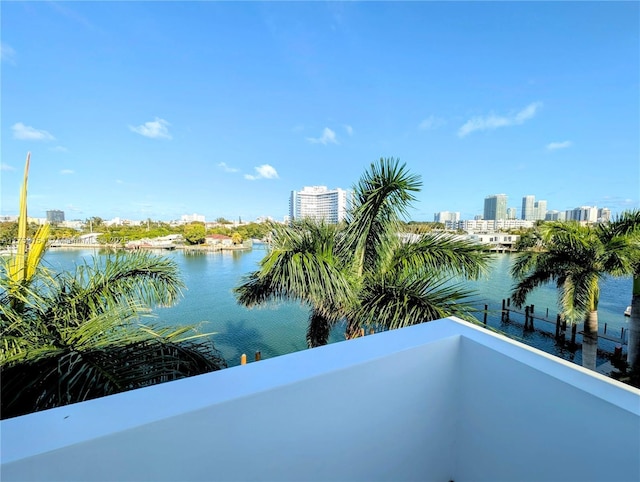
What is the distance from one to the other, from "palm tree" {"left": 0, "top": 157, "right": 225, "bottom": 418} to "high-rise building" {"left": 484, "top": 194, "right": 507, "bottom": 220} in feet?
63.5

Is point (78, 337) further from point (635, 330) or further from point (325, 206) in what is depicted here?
point (635, 330)

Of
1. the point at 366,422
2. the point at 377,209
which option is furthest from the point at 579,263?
the point at 366,422

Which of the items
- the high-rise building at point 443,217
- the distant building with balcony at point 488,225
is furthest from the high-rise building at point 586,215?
the high-rise building at point 443,217

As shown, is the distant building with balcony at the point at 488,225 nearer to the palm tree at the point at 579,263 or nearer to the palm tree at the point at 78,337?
the palm tree at the point at 579,263

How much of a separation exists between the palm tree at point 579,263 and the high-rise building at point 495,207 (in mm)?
12184

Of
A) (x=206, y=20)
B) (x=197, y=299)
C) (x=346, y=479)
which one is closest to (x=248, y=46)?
(x=206, y=20)

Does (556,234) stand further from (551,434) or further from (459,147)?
(459,147)

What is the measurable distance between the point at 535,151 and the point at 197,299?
19.0 metres

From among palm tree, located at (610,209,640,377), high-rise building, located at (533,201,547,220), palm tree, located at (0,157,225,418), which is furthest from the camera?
high-rise building, located at (533,201,547,220)

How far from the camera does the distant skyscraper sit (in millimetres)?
17200

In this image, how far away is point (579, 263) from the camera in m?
5.76

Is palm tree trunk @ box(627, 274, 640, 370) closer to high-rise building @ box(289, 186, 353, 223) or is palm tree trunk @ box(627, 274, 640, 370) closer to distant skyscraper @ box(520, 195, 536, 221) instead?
high-rise building @ box(289, 186, 353, 223)

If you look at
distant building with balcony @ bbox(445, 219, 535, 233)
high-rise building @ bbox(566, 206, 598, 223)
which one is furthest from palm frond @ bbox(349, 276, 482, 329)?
high-rise building @ bbox(566, 206, 598, 223)

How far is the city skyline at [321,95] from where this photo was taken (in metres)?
4.45
